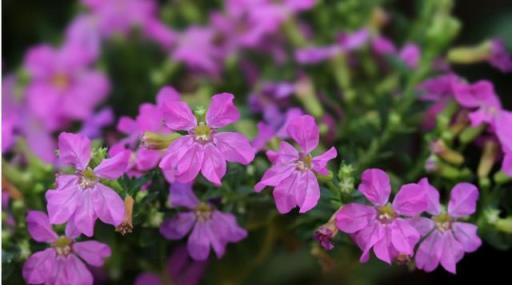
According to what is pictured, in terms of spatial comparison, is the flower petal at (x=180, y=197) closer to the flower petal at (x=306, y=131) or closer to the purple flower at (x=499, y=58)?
the flower petal at (x=306, y=131)

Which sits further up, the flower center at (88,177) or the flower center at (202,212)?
the flower center at (88,177)

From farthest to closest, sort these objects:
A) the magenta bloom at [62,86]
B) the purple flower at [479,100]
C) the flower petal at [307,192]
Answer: the magenta bloom at [62,86], the purple flower at [479,100], the flower petal at [307,192]

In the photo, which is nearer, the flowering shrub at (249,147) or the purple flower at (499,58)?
the flowering shrub at (249,147)

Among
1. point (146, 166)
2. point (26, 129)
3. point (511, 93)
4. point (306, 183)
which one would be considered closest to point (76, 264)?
point (146, 166)

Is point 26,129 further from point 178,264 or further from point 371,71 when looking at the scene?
point 371,71

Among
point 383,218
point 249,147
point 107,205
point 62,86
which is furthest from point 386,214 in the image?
point 62,86

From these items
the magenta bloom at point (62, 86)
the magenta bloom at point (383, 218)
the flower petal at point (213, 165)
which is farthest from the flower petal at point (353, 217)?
the magenta bloom at point (62, 86)

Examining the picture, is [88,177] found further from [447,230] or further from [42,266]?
[447,230]

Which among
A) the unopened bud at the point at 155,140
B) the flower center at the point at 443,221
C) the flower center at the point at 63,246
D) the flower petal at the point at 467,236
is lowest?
the flower petal at the point at 467,236
